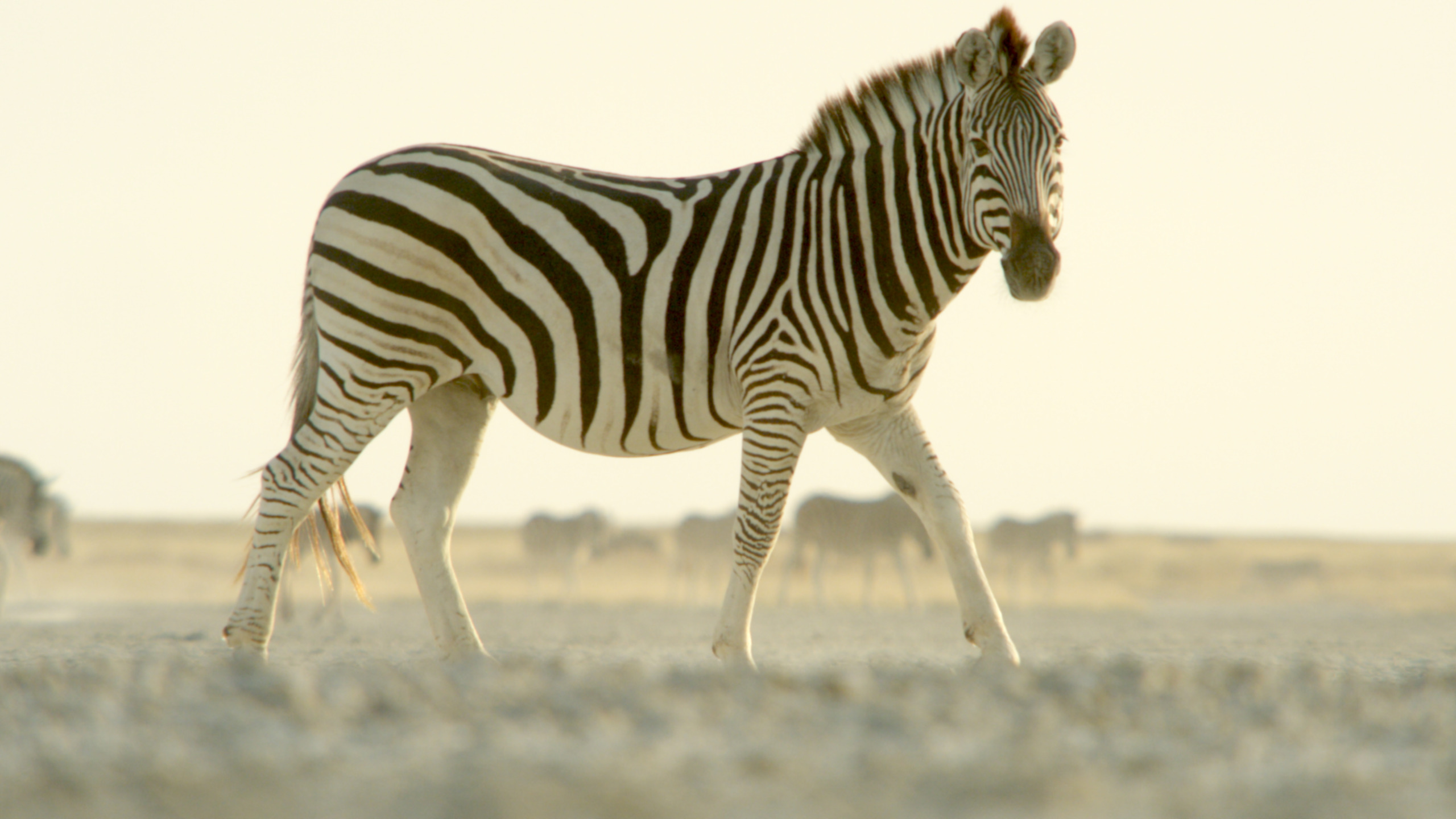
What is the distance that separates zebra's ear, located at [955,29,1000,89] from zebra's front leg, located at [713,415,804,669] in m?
1.62

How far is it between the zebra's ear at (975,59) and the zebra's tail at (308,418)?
10.1ft

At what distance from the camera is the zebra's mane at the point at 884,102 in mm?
5305

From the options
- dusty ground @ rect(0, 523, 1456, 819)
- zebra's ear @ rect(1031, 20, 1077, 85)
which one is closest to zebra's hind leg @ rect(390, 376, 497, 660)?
dusty ground @ rect(0, 523, 1456, 819)

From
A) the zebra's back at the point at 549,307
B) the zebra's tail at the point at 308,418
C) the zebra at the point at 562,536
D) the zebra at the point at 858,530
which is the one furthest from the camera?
the zebra at the point at 562,536

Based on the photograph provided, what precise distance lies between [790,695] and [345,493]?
3.69 metres

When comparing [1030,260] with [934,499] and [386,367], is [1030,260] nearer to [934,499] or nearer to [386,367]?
[934,499]

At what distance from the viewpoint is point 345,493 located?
5.97m

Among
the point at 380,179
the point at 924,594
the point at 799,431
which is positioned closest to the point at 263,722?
the point at 799,431

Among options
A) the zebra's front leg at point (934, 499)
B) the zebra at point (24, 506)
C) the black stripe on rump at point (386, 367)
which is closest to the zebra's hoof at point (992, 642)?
the zebra's front leg at point (934, 499)

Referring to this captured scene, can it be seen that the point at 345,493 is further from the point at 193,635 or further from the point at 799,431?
the point at 193,635

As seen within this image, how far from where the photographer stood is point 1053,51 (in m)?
5.13

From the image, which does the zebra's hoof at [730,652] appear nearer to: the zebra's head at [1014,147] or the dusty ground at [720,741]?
the dusty ground at [720,741]

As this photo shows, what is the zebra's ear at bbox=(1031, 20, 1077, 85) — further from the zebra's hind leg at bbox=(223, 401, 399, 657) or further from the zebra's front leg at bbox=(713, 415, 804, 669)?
the zebra's hind leg at bbox=(223, 401, 399, 657)

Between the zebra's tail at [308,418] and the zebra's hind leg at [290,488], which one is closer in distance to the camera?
the zebra's hind leg at [290,488]
